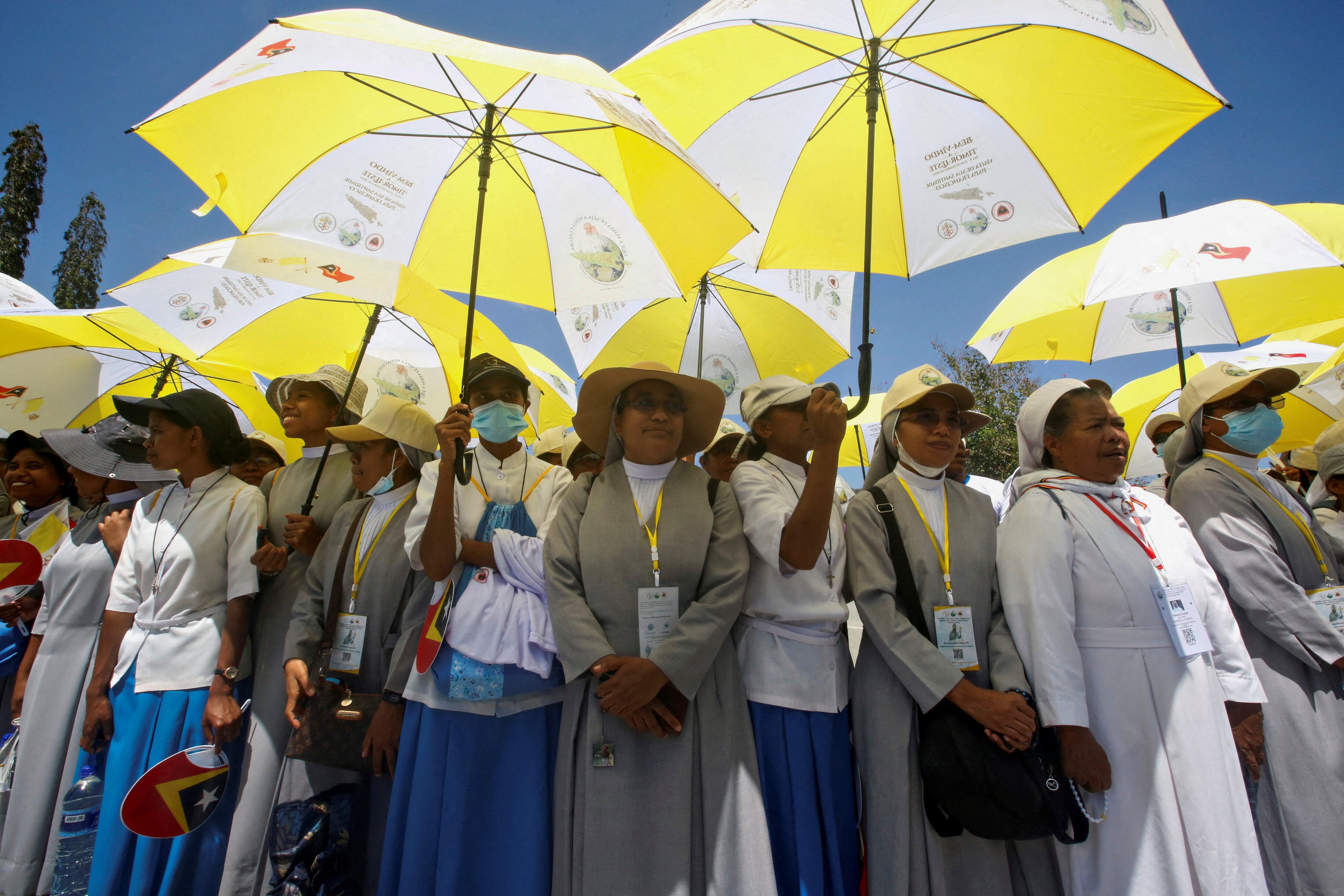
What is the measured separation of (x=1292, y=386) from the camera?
3.75 m

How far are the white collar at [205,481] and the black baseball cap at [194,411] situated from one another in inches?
6.6

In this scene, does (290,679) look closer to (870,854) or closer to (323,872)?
(323,872)

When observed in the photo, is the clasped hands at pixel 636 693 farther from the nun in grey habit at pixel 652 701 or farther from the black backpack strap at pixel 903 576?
the black backpack strap at pixel 903 576

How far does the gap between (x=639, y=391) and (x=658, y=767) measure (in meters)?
1.55

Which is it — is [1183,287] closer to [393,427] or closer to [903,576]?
[903,576]

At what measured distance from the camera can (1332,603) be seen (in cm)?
325

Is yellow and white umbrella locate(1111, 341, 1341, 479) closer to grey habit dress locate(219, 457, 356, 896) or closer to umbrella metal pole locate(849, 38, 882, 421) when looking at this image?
umbrella metal pole locate(849, 38, 882, 421)

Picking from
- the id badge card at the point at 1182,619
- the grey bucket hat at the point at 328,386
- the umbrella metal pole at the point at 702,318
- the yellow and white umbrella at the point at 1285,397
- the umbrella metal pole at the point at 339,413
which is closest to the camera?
the id badge card at the point at 1182,619

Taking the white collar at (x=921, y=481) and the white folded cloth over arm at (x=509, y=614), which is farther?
the white collar at (x=921, y=481)

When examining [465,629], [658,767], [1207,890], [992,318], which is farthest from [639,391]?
[992,318]

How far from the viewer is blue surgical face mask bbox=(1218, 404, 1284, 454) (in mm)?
3561

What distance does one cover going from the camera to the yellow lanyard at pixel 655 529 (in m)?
2.73

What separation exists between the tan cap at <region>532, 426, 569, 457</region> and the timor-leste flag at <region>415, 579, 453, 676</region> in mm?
2823

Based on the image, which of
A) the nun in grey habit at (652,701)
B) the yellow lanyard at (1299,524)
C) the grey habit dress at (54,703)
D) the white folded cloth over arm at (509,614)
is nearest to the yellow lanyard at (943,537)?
the nun in grey habit at (652,701)
